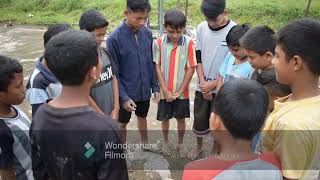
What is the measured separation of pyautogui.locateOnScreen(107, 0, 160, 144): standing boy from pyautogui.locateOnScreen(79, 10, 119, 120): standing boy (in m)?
0.39

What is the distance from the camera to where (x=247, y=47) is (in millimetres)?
2521

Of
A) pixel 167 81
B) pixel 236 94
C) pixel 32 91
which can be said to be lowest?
pixel 167 81

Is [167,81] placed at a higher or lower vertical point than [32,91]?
lower

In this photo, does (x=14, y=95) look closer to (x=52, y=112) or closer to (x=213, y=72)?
(x=52, y=112)

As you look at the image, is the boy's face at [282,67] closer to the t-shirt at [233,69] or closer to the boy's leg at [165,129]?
the t-shirt at [233,69]

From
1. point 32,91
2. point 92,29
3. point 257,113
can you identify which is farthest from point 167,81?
point 257,113

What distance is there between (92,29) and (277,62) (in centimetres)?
163

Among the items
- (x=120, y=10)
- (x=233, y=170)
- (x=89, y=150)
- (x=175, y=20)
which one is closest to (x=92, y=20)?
(x=175, y=20)

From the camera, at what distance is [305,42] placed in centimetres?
165

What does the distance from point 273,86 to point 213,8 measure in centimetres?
124

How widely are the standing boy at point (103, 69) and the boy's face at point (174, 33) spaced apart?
715 millimetres

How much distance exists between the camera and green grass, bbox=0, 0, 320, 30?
30.1ft

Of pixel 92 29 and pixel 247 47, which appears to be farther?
pixel 92 29

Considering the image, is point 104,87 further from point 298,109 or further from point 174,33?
point 298,109
